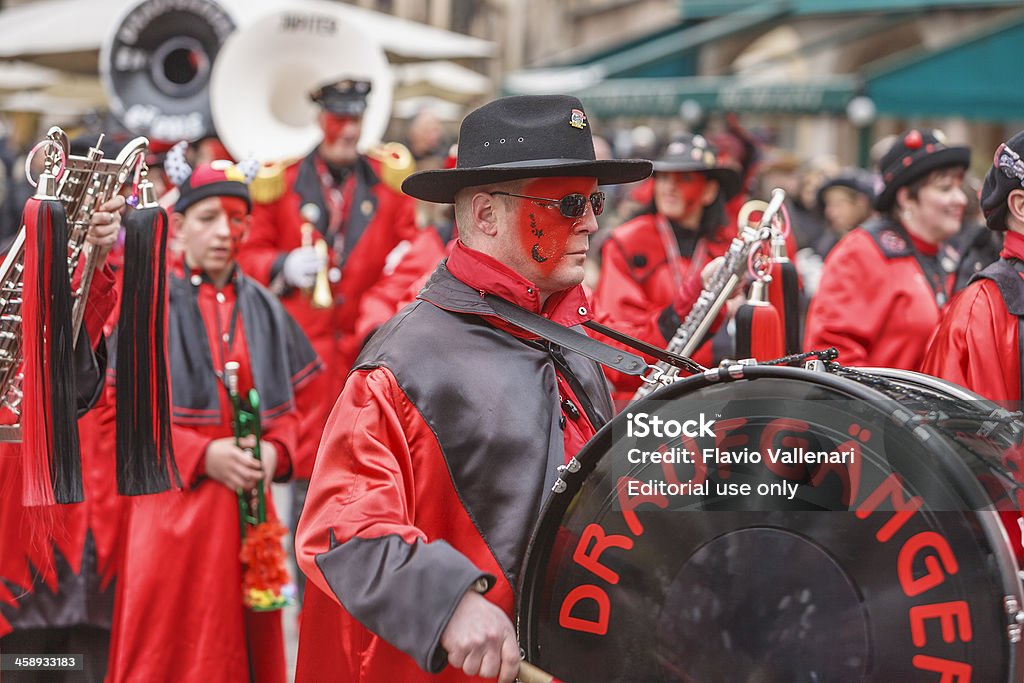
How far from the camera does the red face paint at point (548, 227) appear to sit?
3.15 m

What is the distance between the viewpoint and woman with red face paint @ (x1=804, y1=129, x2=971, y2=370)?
5535mm

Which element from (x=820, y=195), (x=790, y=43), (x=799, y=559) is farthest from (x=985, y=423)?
(x=790, y=43)

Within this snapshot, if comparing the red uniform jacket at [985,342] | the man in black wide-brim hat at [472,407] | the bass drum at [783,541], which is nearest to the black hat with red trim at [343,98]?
the red uniform jacket at [985,342]

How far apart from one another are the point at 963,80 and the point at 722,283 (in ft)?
26.7

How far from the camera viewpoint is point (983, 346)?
385 centimetres

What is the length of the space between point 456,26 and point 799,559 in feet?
118

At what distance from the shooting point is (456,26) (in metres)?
37.6

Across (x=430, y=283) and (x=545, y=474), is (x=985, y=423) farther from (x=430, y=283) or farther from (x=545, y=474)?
(x=430, y=283)

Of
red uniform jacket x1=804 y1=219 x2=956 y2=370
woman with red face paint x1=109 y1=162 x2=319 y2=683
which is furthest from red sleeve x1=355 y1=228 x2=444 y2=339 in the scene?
red uniform jacket x1=804 y1=219 x2=956 y2=370

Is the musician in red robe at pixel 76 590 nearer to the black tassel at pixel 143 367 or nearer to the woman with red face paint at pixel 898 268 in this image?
the black tassel at pixel 143 367

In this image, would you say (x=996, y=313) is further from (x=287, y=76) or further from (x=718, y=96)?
(x=718, y=96)

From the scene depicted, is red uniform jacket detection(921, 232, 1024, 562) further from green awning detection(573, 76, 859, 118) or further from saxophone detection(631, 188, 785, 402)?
green awning detection(573, 76, 859, 118)

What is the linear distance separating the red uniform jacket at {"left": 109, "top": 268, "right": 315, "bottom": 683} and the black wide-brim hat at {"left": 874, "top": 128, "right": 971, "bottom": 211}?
105 inches

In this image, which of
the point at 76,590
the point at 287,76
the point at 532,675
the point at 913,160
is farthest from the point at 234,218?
the point at 287,76
